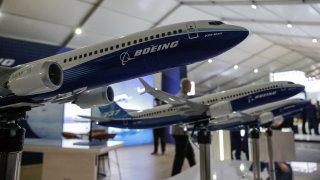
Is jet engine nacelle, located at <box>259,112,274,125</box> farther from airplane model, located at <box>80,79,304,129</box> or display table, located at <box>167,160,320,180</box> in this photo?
display table, located at <box>167,160,320,180</box>

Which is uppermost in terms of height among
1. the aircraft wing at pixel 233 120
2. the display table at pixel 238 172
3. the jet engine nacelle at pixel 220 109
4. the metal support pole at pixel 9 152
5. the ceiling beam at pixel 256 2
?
the ceiling beam at pixel 256 2

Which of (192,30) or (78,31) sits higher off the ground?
(78,31)

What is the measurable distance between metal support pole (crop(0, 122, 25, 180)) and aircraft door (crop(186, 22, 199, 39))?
0.99 meters

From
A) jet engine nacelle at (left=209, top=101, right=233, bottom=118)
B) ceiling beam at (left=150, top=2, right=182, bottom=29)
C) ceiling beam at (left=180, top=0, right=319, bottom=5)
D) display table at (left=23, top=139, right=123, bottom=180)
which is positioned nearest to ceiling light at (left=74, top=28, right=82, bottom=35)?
ceiling beam at (left=150, top=2, right=182, bottom=29)

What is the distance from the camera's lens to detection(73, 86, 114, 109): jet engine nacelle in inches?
62.5

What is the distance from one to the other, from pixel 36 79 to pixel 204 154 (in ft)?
3.83

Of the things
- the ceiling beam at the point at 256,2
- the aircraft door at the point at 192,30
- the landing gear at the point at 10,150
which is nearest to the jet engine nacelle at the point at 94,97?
the landing gear at the point at 10,150

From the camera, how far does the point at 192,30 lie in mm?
1485

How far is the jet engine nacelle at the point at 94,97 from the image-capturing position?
5.21 ft

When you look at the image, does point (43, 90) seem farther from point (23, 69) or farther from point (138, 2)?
point (138, 2)

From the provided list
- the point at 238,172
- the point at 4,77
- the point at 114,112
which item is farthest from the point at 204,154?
the point at 238,172

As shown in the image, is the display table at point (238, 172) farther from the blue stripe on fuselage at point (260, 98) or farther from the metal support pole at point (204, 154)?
the metal support pole at point (204, 154)

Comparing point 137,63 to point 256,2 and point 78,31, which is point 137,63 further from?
point 78,31

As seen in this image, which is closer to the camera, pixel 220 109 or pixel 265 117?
pixel 220 109
